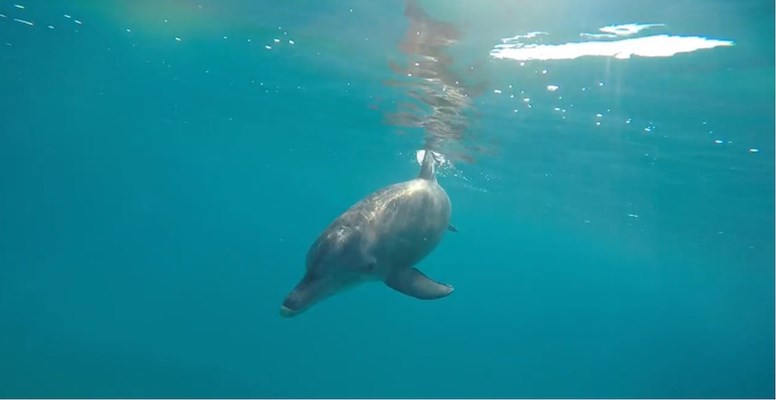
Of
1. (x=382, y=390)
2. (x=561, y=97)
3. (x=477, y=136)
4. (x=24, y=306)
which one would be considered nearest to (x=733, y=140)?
(x=561, y=97)

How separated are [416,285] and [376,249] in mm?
653

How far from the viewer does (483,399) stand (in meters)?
35.7

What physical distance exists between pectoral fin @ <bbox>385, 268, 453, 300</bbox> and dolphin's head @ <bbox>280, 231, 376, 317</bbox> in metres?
0.41

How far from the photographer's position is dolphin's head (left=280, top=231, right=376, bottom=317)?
18.5 ft

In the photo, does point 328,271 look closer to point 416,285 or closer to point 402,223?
point 416,285

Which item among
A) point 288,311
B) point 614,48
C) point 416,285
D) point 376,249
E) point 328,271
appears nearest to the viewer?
point 288,311

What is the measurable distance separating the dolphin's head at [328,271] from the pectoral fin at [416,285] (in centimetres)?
41

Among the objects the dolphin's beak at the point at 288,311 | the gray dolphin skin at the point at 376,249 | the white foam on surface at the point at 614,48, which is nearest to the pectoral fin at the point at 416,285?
the gray dolphin skin at the point at 376,249

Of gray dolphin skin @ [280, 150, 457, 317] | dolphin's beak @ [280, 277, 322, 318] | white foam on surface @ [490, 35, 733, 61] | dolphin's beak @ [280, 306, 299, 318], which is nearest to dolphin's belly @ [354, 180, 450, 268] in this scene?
gray dolphin skin @ [280, 150, 457, 317]

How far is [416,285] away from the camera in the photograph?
6406 mm

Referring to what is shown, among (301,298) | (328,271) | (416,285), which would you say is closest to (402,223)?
(416,285)

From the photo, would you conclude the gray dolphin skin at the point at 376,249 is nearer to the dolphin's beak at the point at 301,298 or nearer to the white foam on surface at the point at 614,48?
the dolphin's beak at the point at 301,298

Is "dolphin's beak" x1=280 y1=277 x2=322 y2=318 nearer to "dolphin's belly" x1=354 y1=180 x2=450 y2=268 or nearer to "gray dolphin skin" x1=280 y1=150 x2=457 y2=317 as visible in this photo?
"gray dolphin skin" x1=280 y1=150 x2=457 y2=317

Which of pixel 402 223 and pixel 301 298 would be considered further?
pixel 402 223
